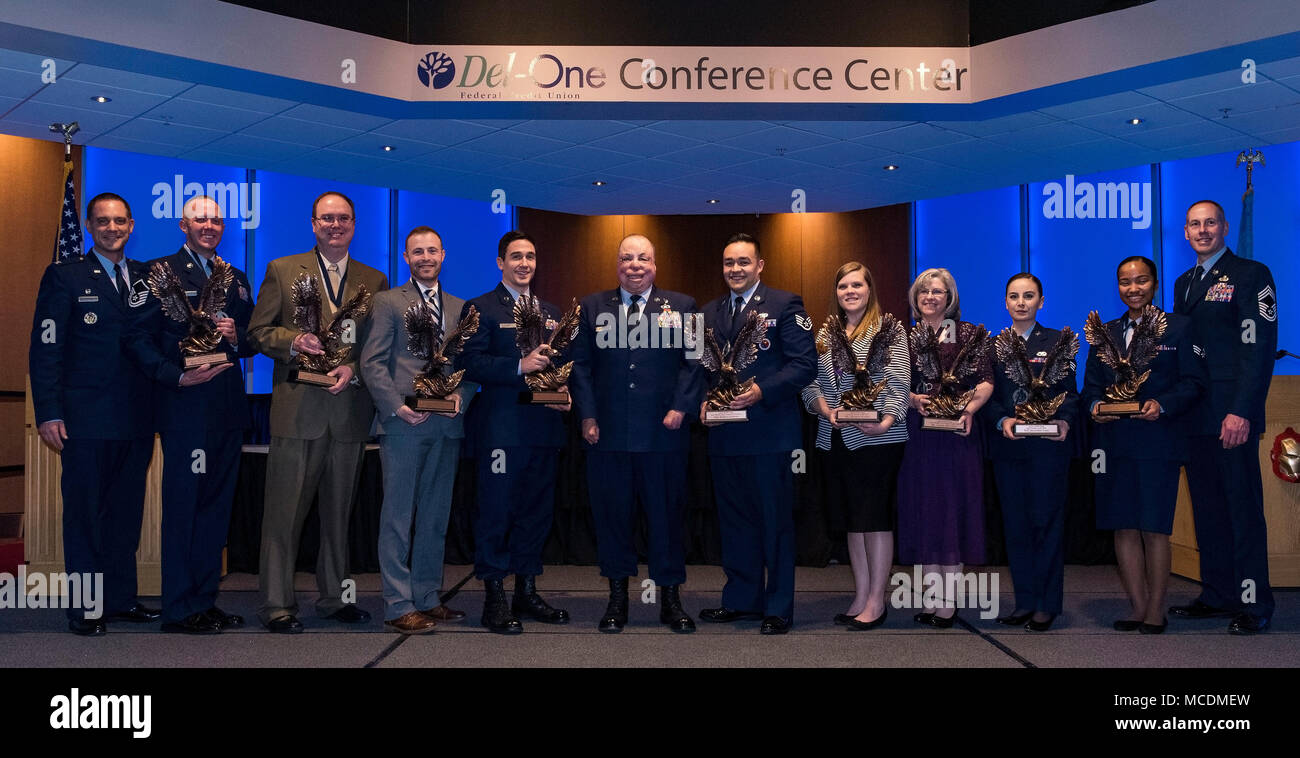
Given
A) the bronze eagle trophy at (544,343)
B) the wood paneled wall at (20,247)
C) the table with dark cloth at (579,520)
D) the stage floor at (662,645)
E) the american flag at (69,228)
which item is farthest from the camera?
the wood paneled wall at (20,247)

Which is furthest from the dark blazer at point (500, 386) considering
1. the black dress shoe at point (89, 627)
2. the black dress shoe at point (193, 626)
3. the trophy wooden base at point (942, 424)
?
the black dress shoe at point (89, 627)

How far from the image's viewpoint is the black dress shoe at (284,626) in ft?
12.8

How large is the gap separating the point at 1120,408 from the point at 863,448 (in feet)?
3.42

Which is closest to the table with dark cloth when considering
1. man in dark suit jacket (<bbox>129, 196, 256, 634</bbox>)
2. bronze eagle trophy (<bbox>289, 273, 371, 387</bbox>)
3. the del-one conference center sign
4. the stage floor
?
the stage floor

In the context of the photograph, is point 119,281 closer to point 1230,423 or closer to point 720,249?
point 1230,423

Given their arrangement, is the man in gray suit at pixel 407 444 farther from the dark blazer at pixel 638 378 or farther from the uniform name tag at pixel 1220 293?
the uniform name tag at pixel 1220 293

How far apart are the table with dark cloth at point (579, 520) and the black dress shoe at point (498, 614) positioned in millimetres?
1614

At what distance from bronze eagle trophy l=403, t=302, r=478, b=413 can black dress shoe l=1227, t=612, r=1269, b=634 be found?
10.9ft

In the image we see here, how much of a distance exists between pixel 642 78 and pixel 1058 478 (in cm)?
429

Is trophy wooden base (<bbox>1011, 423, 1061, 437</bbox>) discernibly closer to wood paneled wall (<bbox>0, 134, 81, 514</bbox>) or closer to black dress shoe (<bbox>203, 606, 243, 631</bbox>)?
black dress shoe (<bbox>203, 606, 243, 631</bbox>)

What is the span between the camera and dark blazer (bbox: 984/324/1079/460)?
4008mm

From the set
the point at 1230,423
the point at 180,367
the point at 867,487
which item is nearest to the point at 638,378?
the point at 867,487

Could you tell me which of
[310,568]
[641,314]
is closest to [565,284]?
[310,568]

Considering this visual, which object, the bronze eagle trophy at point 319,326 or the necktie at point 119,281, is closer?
the bronze eagle trophy at point 319,326
